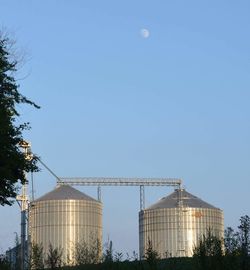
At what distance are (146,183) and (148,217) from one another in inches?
358

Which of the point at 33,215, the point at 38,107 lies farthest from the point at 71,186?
the point at 38,107

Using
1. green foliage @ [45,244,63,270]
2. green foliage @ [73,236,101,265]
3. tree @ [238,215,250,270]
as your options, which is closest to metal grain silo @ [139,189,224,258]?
green foliage @ [73,236,101,265]

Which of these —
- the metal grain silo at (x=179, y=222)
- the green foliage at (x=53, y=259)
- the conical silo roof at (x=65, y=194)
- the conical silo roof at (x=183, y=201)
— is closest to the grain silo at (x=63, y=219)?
the conical silo roof at (x=65, y=194)

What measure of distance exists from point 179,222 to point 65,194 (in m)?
29.9

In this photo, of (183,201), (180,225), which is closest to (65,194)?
(180,225)

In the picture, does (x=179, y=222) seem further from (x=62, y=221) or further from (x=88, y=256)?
(x=88, y=256)

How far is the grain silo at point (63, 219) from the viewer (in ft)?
536

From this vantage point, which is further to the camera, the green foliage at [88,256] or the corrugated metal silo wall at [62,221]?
the corrugated metal silo wall at [62,221]

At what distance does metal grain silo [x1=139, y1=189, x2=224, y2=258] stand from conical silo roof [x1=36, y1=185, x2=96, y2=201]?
58.9ft

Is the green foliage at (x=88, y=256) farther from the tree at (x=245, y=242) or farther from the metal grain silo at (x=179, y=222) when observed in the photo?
the metal grain silo at (x=179, y=222)

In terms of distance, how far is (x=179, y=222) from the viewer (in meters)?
170

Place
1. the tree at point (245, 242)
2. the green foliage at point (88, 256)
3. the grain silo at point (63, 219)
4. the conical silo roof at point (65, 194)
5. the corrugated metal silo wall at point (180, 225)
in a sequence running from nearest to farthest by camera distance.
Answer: the tree at point (245, 242)
the green foliage at point (88, 256)
the grain silo at point (63, 219)
the conical silo roof at point (65, 194)
the corrugated metal silo wall at point (180, 225)

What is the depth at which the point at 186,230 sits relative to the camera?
17112 cm

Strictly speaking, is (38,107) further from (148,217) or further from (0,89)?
(148,217)
